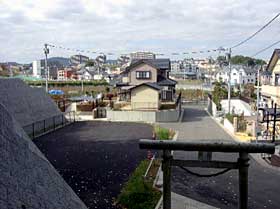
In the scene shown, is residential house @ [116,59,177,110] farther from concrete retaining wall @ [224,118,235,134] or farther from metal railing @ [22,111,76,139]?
concrete retaining wall @ [224,118,235,134]

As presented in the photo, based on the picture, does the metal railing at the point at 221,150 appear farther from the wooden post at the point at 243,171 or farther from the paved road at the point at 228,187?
the paved road at the point at 228,187

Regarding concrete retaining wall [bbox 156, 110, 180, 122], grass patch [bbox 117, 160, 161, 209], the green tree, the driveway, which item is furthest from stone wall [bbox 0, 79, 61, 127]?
the green tree

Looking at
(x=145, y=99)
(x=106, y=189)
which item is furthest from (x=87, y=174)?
(x=145, y=99)

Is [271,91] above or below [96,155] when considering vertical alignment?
above

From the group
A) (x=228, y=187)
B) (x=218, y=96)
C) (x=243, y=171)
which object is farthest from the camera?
(x=218, y=96)

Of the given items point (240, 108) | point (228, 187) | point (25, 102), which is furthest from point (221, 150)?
point (240, 108)

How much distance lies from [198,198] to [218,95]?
28.4 meters

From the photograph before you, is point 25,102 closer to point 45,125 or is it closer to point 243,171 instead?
point 45,125

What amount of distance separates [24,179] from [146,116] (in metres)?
24.2

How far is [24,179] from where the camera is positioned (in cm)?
395

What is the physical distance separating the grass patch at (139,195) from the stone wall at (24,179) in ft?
14.9

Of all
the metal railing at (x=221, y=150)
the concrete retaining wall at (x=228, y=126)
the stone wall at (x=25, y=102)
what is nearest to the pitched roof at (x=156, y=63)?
the stone wall at (x=25, y=102)

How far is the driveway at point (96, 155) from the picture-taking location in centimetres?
1087

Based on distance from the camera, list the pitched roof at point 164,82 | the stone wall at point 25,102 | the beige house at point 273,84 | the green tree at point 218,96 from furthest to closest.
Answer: the pitched roof at point 164,82 < the green tree at point 218,96 < the beige house at point 273,84 < the stone wall at point 25,102
